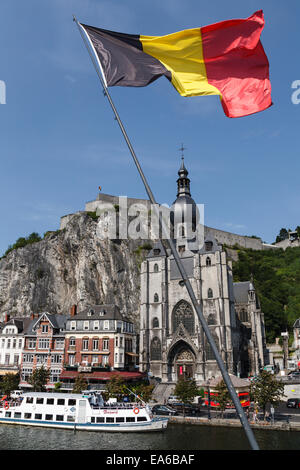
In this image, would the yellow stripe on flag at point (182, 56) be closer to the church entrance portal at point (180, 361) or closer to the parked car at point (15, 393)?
the parked car at point (15, 393)

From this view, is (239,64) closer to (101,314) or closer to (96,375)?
(96,375)

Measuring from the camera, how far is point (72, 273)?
8481 centimetres

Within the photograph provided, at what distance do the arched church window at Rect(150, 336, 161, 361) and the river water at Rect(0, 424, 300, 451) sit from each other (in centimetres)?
2568

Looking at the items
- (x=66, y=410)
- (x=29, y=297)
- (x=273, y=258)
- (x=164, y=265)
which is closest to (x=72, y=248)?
(x=29, y=297)

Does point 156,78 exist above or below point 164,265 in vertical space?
below

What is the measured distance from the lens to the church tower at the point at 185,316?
5531 centimetres

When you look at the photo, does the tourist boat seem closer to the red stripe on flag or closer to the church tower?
the church tower

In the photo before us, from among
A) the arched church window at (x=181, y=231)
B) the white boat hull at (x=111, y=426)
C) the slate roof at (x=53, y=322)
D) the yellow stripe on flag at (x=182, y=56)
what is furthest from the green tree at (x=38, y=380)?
the yellow stripe on flag at (x=182, y=56)

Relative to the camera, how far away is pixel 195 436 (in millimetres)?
28375

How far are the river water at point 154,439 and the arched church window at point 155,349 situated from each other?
25677 millimetres

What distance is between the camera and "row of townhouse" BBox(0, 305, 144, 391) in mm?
49969

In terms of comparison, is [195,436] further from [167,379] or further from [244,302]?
[244,302]
